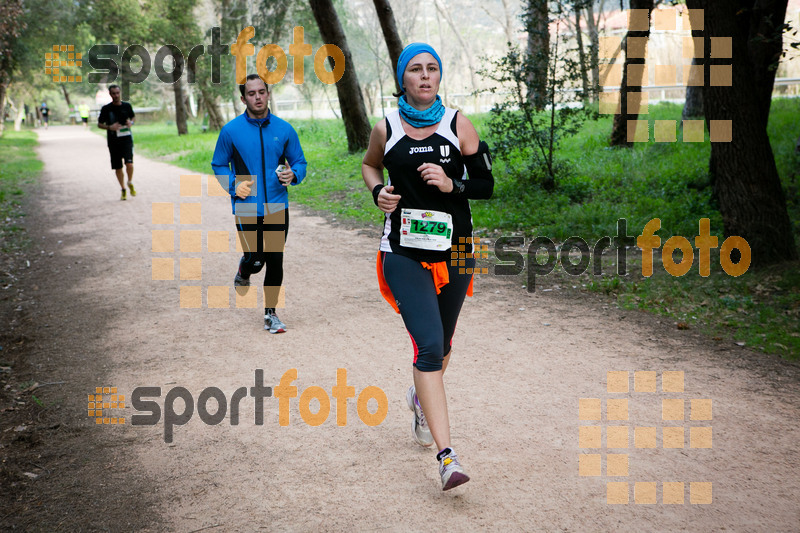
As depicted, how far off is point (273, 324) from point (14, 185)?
1568 cm

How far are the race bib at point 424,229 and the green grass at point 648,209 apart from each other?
3772 mm

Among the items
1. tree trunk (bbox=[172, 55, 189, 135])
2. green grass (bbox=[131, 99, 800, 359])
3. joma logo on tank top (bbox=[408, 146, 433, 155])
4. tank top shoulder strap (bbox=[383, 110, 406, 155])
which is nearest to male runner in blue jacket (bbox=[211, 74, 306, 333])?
tank top shoulder strap (bbox=[383, 110, 406, 155])

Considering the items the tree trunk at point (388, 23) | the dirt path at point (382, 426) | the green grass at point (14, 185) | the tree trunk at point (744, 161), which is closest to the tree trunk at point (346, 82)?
the tree trunk at point (388, 23)

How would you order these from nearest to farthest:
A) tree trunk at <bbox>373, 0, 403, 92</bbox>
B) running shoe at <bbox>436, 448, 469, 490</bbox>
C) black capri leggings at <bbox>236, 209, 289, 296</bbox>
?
1. running shoe at <bbox>436, 448, 469, 490</bbox>
2. black capri leggings at <bbox>236, 209, 289, 296</bbox>
3. tree trunk at <bbox>373, 0, 403, 92</bbox>

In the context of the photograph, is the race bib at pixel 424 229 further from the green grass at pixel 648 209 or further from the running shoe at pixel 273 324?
the green grass at pixel 648 209

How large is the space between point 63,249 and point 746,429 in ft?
33.0

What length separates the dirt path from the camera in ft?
12.1

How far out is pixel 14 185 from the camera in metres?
19.1

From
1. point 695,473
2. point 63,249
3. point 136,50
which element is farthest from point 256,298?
point 136,50

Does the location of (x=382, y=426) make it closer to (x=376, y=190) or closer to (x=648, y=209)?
(x=376, y=190)

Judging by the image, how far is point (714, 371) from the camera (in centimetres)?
562

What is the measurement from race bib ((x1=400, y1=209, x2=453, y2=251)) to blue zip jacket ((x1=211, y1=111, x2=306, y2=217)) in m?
2.64

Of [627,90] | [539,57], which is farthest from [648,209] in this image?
[627,90]

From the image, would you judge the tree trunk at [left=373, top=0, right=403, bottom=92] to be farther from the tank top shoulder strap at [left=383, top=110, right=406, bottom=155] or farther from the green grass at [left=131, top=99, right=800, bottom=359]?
the tank top shoulder strap at [left=383, top=110, right=406, bottom=155]
